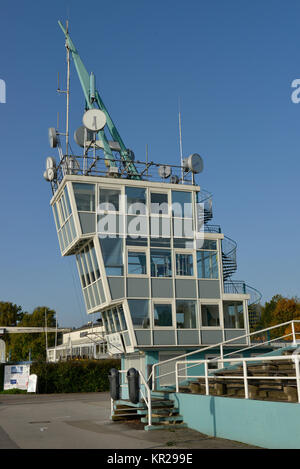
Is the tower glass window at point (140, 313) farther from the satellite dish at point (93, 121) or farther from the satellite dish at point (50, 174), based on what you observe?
the satellite dish at point (93, 121)

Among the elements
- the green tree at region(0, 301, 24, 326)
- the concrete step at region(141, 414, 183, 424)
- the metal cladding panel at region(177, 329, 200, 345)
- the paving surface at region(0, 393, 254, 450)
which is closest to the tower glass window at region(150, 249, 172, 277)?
the metal cladding panel at region(177, 329, 200, 345)

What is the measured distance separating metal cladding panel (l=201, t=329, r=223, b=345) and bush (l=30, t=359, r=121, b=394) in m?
14.6

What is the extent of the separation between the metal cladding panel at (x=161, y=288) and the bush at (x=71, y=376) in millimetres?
15373

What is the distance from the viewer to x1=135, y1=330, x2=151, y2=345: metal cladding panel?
2531 cm

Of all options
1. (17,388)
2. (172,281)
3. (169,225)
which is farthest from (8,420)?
(17,388)

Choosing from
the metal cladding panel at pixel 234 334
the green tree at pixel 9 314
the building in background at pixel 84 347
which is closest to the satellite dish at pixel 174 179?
the metal cladding panel at pixel 234 334

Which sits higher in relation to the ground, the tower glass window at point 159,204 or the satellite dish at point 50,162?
the satellite dish at point 50,162

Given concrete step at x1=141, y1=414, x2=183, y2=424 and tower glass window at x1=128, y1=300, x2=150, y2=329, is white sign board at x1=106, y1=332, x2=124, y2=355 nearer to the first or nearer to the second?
tower glass window at x1=128, y1=300, x2=150, y2=329

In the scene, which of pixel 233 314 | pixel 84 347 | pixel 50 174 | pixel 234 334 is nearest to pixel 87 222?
pixel 50 174

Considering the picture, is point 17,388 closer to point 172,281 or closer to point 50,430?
point 172,281

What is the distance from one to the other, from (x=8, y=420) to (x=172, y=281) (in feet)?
35.3

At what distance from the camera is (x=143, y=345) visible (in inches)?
996

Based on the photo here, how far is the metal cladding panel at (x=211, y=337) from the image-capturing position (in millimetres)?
26744

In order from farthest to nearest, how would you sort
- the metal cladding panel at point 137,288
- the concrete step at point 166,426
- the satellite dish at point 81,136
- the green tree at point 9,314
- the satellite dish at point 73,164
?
the green tree at point 9,314, the satellite dish at point 81,136, the satellite dish at point 73,164, the metal cladding panel at point 137,288, the concrete step at point 166,426
